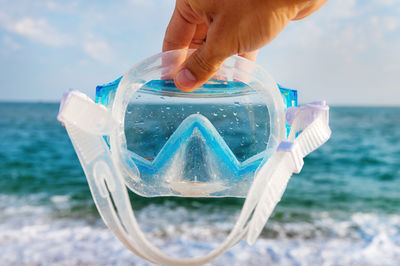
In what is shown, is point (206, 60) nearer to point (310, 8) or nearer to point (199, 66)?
point (199, 66)

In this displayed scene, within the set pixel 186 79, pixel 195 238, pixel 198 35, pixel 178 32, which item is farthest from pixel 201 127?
pixel 195 238

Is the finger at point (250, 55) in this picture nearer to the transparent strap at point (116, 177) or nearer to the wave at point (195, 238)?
the transparent strap at point (116, 177)

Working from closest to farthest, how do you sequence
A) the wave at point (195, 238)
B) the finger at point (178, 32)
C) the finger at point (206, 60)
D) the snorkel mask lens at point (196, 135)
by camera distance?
1. the finger at point (206, 60)
2. the snorkel mask lens at point (196, 135)
3. the finger at point (178, 32)
4. the wave at point (195, 238)

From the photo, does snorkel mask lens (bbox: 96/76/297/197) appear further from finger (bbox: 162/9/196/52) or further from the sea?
the sea

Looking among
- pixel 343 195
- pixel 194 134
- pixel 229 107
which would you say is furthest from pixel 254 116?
pixel 343 195

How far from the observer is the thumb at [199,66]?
1203 millimetres

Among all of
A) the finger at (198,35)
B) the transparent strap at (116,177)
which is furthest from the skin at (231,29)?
the finger at (198,35)

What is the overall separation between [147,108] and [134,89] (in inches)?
5.7

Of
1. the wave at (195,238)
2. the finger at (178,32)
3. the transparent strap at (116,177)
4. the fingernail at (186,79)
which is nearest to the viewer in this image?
the transparent strap at (116,177)

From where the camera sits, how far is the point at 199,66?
1240 millimetres

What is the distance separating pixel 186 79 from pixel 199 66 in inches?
3.1

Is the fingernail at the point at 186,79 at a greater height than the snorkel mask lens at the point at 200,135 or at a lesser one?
greater

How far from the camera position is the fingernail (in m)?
1.28

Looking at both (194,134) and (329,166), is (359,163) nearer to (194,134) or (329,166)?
(329,166)
